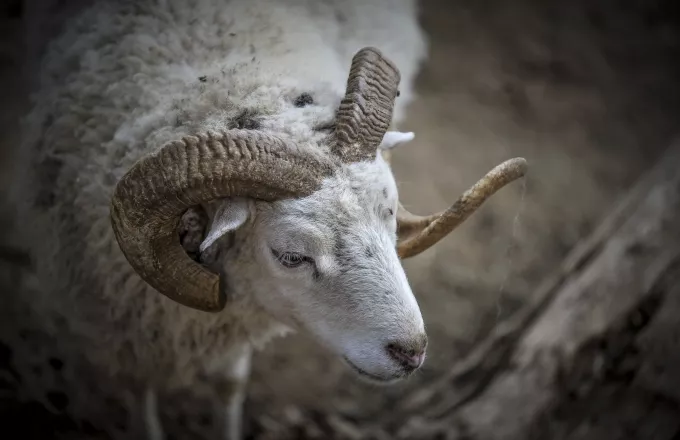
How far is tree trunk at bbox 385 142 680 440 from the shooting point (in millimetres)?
2621

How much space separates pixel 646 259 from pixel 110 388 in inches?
104

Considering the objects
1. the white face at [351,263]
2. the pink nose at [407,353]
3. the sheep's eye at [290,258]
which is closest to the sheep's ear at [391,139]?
the white face at [351,263]

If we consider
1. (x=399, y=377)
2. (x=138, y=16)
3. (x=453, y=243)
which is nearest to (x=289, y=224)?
(x=399, y=377)

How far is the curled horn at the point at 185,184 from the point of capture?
153 cm

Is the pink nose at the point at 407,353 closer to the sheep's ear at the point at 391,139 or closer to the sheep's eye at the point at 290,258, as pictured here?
the sheep's eye at the point at 290,258

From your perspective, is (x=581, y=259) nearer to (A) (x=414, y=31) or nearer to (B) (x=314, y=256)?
(A) (x=414, y=31)

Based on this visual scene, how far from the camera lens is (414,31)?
339 cm

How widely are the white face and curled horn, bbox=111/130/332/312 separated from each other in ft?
0.26

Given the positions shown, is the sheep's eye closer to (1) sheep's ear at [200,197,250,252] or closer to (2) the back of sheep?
(1) sheep's ear at [200,197,250,252]

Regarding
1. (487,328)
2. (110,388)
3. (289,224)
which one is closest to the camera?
(289,224)

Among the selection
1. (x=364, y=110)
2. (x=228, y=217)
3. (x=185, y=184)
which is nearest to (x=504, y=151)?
(x=364, y=110)

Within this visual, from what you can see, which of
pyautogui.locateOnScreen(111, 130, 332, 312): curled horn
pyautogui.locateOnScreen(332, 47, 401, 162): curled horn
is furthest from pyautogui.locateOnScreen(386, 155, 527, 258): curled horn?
pyautogui.locateOnScreen(111, 130, 332, 312): curled horn

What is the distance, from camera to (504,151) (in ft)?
13.6

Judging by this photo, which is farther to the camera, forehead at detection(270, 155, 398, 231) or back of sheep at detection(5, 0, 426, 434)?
back of sheep at detection(5, 0, 426, 434)
